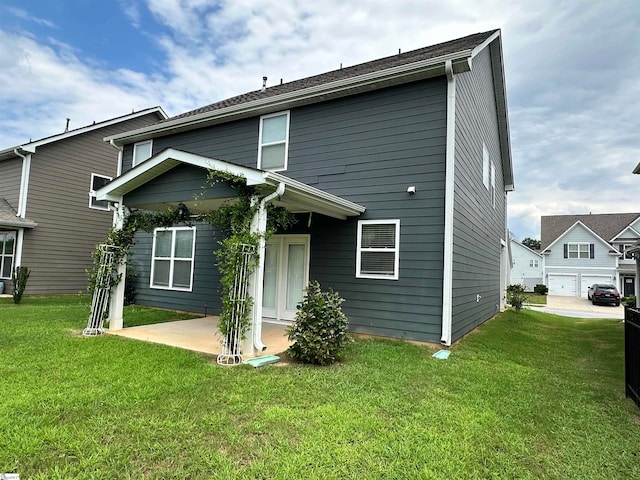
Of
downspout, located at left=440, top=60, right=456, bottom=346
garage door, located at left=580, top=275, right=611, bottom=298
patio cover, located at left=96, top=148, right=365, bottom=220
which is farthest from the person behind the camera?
garage door, located at left=580, top=275, right=611, bottom=298

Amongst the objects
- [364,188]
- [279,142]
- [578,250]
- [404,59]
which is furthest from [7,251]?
[578,250]

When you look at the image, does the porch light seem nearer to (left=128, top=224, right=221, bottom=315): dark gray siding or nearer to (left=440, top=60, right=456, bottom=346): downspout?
(left=128, top=224, right=221, bottom=315): dark gray siding

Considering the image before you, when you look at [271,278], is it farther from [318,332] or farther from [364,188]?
[318,332]

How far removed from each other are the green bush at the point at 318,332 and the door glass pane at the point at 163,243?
21.0 ft

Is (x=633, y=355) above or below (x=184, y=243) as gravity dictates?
below

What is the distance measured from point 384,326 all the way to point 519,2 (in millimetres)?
8365

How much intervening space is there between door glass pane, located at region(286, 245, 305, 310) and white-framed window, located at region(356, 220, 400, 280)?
1.49 metres

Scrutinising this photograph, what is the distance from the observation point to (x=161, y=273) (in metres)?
10.4

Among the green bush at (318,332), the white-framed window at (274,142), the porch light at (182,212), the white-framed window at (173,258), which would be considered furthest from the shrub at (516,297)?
the porch light at (182,212)

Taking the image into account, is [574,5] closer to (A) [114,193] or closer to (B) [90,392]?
(A) [114,193]

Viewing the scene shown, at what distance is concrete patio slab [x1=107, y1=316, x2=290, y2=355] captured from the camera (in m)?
6.03

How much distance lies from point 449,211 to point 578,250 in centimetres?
3156

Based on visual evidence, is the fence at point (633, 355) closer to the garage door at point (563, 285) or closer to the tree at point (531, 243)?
the garage door at point (563, 285)

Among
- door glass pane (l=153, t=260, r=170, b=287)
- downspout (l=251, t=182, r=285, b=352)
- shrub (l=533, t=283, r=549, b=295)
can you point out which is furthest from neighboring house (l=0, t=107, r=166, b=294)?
shrub (l=533, t=283, r=549, b=295)
